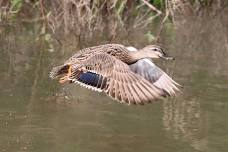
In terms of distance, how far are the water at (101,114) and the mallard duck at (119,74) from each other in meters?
0.50

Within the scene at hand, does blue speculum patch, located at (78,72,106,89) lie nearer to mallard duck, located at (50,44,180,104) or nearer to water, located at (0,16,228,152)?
mallard duck, located at (50,44,180,104)

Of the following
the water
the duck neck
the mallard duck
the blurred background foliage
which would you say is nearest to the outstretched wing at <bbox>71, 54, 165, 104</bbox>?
the mallard duck

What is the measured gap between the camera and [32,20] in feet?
49.4

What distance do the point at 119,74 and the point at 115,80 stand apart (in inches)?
3.6

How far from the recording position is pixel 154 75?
26.7 feet

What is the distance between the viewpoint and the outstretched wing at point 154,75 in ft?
26.3

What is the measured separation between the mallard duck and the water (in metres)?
0.50

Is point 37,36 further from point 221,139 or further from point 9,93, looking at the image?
point 221,139

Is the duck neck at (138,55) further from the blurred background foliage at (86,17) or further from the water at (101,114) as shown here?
the blurred background foliage at (86,17)

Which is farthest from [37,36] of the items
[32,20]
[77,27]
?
[32,20]

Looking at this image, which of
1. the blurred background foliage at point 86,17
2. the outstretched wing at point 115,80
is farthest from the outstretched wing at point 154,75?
the blurred background foliage at point 86,17

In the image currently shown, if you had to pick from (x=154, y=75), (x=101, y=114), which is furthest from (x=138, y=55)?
(x=101, y=114)

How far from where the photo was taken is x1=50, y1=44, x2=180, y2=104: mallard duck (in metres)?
6.96

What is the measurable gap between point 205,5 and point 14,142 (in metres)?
10.6
